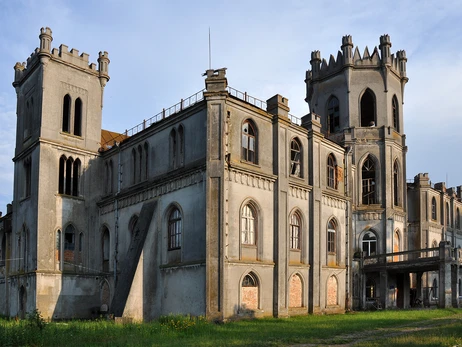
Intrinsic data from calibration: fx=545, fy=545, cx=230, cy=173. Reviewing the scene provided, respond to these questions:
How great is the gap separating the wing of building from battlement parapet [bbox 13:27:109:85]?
109mm

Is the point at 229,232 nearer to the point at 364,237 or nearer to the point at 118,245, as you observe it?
the point at 118,245

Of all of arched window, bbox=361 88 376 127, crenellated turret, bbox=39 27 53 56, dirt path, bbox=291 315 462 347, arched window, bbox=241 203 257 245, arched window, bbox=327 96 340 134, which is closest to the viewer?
dirt path, bbox=291 315 462 347

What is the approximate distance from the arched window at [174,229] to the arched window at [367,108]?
19.0 meters

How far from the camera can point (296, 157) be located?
32.3m

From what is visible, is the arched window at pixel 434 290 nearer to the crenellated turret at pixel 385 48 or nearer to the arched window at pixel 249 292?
the crenellated turret at pixel 385 48

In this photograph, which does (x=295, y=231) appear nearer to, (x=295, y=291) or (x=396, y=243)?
(x=295, y=291)

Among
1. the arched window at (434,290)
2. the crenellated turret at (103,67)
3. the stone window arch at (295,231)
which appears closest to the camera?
the stone window arch at (295,231)

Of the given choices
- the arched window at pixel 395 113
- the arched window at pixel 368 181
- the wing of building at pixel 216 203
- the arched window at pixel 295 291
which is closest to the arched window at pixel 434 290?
the wing of building at pixel 216 203

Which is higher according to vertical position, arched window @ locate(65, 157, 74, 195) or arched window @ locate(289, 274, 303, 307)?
arched window @ locate(65, 157, 74, 195)

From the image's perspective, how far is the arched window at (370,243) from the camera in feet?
129

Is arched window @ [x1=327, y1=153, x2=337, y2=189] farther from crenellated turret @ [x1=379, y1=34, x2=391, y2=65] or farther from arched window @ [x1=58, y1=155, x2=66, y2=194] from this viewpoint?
arched window @ [x1=58, y1=155, x2=66, y2=194]

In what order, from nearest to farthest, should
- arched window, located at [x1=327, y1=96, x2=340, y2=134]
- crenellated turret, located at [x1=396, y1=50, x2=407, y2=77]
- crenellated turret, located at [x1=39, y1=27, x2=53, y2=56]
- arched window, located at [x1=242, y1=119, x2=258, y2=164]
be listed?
arched window, located at [x1=242, y1=119, x2=258, y2=164]
crenellated turret, located at [x1=39, y1=27, x2=53, y2=56]
arched window, located at [x1=327, y1=96, x2=340, y2=134]
crenellated turret, located at [x1=396, y1=50, x2=407, y2=77]

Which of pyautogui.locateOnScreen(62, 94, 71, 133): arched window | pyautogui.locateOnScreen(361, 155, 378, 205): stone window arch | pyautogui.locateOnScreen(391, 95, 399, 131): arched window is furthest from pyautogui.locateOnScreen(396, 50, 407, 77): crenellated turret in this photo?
pyautogui.locateOnScreen(62, 94, 71, 133): arched window

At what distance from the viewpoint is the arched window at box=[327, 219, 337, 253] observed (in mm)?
34375
